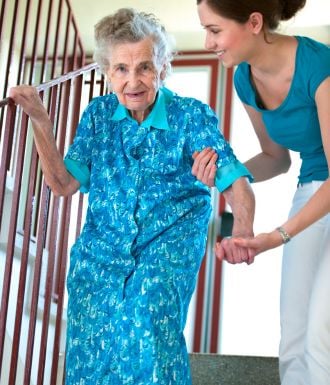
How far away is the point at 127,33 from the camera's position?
1864 mm

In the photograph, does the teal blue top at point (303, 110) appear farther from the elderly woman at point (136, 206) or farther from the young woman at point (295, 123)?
the elderly woman at point (136, 206)

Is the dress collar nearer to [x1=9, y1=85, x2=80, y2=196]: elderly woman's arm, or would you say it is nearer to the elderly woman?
the elderly woman

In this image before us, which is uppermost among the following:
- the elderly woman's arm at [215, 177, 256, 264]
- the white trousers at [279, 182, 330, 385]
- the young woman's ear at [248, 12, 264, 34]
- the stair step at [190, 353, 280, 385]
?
the young woman's ear at [248, 12, 264, 34]

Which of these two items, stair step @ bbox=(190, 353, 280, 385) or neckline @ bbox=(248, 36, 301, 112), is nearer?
neckline @ bbox=(248, 36, 301, 112)

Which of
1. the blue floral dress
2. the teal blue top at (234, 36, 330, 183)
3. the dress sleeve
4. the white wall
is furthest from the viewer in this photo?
the white wall

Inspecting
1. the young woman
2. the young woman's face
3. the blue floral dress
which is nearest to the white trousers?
the young woman

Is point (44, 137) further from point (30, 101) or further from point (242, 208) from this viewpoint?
point (242, 208)

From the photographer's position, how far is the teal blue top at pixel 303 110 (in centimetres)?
191

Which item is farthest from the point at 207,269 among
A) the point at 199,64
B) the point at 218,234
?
the point at 199,64

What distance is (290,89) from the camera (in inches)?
77.1

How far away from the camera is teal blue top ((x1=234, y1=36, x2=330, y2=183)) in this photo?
1.91 m

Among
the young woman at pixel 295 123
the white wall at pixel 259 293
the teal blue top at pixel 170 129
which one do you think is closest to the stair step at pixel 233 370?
the young woman at pixel 295 123

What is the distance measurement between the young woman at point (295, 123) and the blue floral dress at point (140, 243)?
94 millimetres

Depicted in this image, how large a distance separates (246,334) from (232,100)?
2.00 m
